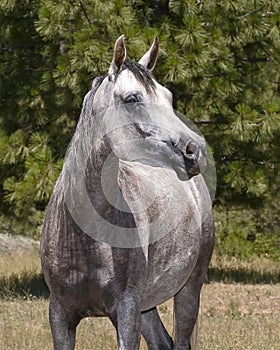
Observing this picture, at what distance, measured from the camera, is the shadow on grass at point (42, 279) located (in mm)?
10297

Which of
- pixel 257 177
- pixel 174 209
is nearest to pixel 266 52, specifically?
pixel 257 177

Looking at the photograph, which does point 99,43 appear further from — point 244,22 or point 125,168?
point 125,168

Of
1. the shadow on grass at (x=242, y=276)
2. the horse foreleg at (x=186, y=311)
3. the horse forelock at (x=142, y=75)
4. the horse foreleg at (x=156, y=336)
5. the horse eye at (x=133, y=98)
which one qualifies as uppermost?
the horse forelock at (x=142, y=75)

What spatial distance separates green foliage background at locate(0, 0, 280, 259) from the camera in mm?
9602

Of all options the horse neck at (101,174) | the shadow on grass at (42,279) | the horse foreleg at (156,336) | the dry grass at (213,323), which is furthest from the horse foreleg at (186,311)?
the shadow on grass at (42,279)

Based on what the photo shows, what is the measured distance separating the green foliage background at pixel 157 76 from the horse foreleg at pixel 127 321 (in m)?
5.41

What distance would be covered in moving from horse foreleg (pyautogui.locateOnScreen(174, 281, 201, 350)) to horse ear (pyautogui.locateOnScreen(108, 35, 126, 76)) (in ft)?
6.06

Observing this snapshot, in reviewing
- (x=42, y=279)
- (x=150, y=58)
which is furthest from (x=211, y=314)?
(x=150, y=58)

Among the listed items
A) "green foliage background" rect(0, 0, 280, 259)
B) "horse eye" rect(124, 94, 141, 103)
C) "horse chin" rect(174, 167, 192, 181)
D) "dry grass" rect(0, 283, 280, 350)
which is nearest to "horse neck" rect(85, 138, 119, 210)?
"horse eye" rect(124, 94, 141, 103)

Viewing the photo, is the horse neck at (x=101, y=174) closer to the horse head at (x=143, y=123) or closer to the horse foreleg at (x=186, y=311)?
the horse head at (x=143, y=123)

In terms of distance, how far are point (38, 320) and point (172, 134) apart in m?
4.54

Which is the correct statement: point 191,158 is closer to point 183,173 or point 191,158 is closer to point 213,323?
point 183,173

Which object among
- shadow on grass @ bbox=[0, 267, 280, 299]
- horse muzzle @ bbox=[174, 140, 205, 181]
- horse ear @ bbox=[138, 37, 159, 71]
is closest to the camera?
horse muzzle @ bbox=[174, 140, 205, 181]

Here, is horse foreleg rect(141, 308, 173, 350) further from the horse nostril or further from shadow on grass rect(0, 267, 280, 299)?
shadow on grass rect(0, 267, 280, 299)
